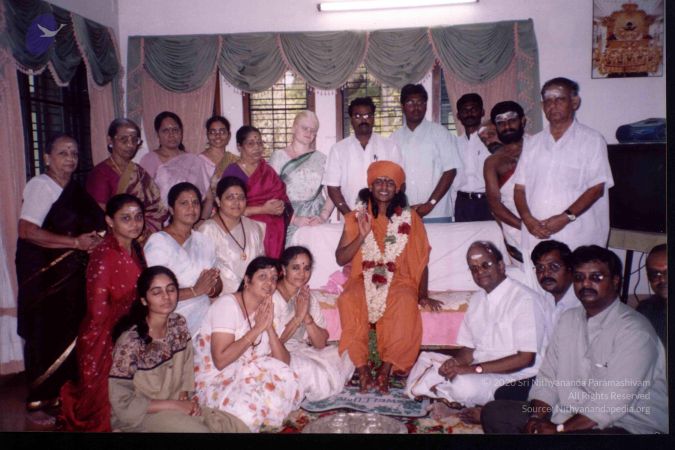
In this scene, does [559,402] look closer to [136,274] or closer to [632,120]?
[632,120]

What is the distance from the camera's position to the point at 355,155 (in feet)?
11.0

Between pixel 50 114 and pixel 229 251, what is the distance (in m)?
1.56

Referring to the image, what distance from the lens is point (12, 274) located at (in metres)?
3.20

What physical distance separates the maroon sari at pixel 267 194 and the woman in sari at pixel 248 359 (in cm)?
52

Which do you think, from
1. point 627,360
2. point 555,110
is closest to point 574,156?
point 555,110

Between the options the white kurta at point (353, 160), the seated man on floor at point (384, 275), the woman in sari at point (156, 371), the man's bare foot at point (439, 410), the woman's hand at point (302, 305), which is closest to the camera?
the woman in sari at point (156, 371)

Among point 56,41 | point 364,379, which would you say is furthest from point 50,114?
Answer: point 364,379

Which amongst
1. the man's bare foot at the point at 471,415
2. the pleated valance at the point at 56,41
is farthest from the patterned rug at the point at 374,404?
the pleated valance at the point at 56,41

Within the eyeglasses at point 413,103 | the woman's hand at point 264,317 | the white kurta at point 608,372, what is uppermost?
the eyeglasses at point 413,103

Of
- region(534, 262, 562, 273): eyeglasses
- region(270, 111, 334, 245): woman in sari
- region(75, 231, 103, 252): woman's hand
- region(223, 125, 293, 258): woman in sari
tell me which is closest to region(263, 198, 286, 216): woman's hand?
region(223, 125, 293, 258): woman in sari

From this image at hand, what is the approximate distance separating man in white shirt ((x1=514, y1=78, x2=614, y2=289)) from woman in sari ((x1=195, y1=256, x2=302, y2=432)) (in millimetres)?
1486

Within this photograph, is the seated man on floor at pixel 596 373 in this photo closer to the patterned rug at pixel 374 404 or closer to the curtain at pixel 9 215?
the patterned rug at pixel 374 404

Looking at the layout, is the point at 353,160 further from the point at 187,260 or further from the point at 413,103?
the point at 187,260

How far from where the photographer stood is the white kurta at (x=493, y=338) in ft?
8.87
